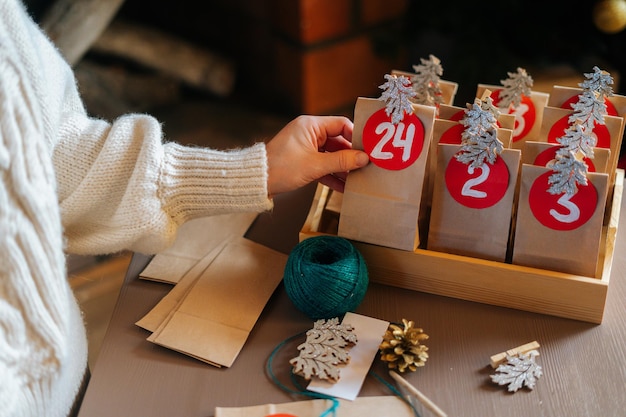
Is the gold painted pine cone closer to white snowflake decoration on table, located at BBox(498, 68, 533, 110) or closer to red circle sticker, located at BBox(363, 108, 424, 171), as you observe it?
red circle sticker, located at BBox(363, 108, 424, 171)

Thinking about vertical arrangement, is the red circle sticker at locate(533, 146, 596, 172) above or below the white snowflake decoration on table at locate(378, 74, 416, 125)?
below

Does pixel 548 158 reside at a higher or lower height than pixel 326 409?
higher

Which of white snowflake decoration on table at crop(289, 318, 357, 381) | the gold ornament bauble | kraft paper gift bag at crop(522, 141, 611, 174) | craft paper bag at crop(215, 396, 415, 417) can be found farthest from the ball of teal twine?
the gold ornament bauble

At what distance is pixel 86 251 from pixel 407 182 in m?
0.44

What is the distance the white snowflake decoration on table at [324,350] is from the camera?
75 centimetres

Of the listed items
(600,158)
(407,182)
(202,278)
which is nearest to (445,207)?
(407,182)

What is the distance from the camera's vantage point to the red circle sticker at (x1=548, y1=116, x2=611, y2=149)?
2.80 feet

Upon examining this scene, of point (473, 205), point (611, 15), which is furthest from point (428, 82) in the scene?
point (611, 15)

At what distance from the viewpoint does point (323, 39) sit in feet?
7.14

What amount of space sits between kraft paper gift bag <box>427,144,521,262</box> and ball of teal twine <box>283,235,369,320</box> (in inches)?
4.7

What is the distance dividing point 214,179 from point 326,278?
0.68 feet

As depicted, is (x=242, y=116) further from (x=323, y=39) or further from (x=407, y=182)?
(x=407, y=182)

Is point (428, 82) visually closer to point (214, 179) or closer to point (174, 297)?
point (214, 179)

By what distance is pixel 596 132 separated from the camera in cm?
85
